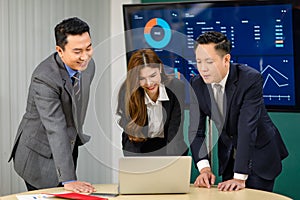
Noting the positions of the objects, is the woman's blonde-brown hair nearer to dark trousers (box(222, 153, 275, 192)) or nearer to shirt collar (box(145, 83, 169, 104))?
shirt collar (box(145, 83, 169, 104))

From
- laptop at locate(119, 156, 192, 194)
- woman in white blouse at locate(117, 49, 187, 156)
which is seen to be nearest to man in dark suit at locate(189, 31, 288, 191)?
woman in white blouse at locate(117, 49, 187, 156)

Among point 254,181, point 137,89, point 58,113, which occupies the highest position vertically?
point 137,89

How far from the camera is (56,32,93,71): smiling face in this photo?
3.56 meters

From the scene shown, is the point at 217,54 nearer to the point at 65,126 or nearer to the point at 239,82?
the point at 239,82

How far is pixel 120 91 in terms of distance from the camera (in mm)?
3828

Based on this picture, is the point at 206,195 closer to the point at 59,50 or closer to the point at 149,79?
the point at 149,79

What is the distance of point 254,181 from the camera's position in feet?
13.0

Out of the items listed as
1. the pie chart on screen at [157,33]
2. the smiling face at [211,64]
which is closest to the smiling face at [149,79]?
the smiling face at [211,64]

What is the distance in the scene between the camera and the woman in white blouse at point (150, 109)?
3641 mm

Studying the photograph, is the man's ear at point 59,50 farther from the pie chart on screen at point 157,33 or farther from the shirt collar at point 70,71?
the pie chart on screen at point 157,33

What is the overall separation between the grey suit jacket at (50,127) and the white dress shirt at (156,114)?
0.37m

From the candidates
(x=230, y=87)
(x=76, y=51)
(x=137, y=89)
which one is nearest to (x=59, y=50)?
(x=76, y=51)

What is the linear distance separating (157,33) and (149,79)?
1.09m

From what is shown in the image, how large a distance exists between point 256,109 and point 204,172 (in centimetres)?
49
